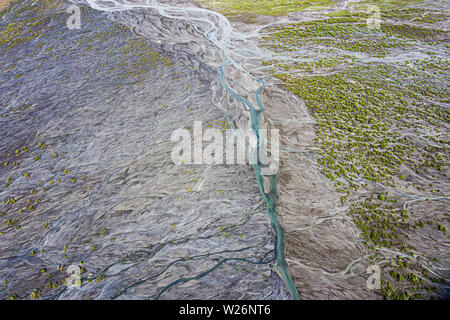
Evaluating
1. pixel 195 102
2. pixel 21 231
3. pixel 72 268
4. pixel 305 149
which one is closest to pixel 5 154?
pixel 21 231

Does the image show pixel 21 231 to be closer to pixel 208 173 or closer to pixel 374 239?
pixel 208 173

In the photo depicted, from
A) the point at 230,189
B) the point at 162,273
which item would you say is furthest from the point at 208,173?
the point at 162,273

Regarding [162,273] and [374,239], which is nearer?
[162,273]

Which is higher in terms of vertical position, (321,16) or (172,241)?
(321,16)

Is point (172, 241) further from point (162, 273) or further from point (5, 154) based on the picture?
point (5, 154)

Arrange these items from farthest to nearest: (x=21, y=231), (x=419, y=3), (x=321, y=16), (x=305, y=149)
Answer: (x=419, y=3), (x=321, y=16), (x=305, y=149), (x=21, y=231)
